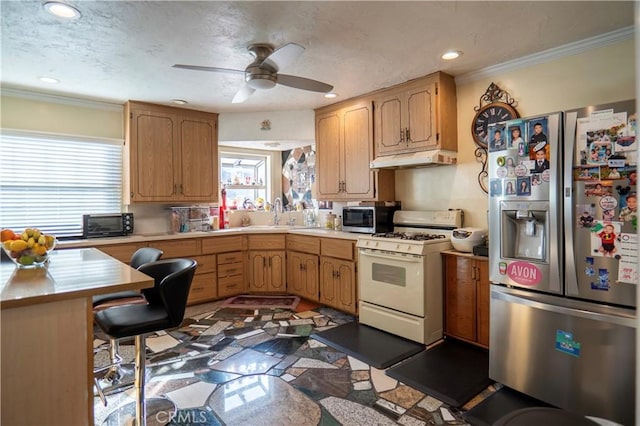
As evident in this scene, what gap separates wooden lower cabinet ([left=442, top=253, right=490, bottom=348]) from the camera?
9.17 ft

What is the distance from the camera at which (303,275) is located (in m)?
4.27

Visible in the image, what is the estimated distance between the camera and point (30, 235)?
5.95 feet

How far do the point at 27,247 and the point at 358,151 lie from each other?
3.07 m

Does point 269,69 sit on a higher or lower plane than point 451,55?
lower

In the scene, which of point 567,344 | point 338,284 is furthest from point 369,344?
point 567,344

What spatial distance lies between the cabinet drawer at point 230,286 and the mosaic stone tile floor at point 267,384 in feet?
2.85

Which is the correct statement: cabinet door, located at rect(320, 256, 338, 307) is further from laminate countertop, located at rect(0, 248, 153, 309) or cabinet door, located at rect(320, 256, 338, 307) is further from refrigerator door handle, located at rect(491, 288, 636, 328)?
laminate countertop, located at rect(0, 248, 153, 309)

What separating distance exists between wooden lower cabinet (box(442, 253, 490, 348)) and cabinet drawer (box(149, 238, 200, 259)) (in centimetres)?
277

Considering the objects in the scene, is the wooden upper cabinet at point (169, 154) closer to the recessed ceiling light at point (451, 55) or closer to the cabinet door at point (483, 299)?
the recessed ceiling light at point (451, 55)

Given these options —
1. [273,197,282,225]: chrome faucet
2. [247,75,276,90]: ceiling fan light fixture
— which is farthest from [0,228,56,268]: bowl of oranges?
[273,197,282,225]: chrome faucet

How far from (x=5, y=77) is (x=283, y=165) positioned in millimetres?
3397

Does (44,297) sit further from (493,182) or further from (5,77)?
(5,77)

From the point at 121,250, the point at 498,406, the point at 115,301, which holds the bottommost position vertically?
the point at 498,406

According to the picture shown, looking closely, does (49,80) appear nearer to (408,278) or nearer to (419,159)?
(419,159)
